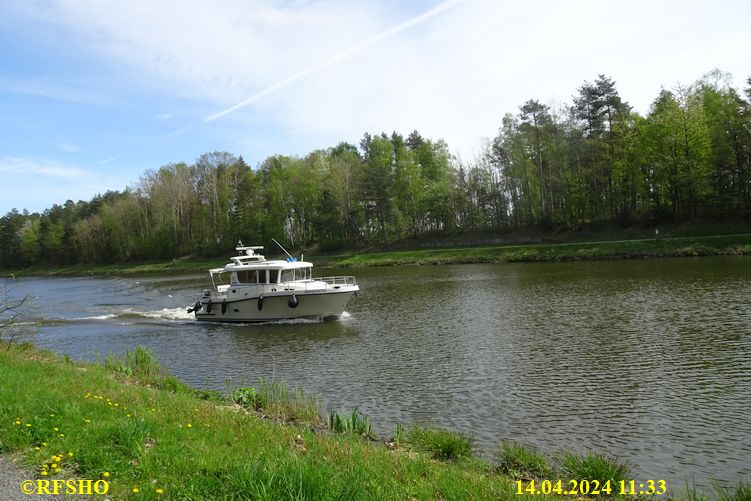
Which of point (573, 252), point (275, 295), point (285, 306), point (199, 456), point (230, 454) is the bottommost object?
point (285, 306)

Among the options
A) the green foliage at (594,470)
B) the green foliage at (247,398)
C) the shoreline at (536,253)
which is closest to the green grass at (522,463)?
the green foliage at (594,470)

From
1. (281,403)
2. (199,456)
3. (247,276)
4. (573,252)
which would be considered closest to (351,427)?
(281,403)

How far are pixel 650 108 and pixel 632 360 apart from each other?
60.5 metres

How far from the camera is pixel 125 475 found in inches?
258

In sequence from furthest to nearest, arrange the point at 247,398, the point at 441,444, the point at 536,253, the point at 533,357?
the point at 536,253 → the point at 533,357 → the point at 247,398 → the point at 441,444

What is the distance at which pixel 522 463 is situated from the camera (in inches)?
376

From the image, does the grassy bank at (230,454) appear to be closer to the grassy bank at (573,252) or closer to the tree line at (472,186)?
the grassy bank at (573,252)

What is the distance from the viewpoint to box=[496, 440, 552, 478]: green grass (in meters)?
9.27

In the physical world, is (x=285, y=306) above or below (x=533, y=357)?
above

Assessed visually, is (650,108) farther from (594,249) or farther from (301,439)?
(301,439)

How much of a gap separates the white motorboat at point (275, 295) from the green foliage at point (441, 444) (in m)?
19.0

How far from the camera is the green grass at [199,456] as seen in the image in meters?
6.10

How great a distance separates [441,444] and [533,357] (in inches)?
351

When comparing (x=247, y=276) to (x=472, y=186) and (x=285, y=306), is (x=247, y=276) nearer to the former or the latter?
(x=285, y=306)
